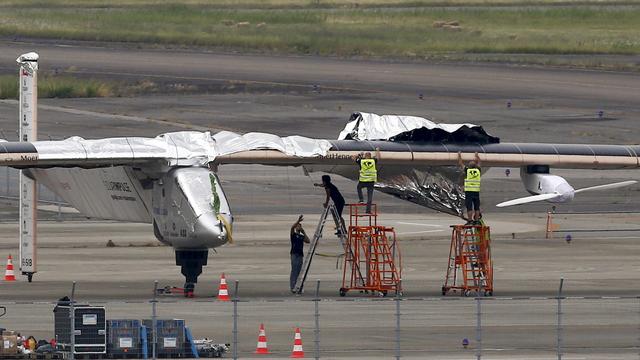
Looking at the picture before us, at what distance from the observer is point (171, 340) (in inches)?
1053

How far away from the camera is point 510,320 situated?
30.9m

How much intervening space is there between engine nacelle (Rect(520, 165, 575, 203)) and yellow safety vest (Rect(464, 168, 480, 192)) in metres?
1.84

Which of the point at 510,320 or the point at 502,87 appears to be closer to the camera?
the point at 510,320

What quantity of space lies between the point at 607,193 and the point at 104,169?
81.1ft

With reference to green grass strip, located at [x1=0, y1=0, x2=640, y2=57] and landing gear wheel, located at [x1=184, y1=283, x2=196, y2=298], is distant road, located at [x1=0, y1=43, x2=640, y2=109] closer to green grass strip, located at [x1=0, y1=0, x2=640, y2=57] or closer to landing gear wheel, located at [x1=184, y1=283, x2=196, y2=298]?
green grass strip, located at [x1=0, y1=0, x2=640, y2=57]

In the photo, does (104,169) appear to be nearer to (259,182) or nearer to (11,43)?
(259,182)

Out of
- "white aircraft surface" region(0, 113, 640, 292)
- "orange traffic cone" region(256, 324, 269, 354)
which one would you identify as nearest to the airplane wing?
"white aircraft surface" region(0, 113, 640, 292)

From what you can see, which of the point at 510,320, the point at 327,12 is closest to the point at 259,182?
the point at 510,320

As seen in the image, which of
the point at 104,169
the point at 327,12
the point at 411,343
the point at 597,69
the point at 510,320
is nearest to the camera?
the point at 411,343

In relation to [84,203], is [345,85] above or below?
above

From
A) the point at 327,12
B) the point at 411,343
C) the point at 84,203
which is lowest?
the point at 411,343

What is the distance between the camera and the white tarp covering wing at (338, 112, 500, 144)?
36.2m

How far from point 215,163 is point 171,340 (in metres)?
8.61

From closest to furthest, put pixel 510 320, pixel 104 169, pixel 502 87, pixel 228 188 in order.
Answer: pixel 510 320 → pixel 104 169 → pixel 228 188 → pixel 502 87
